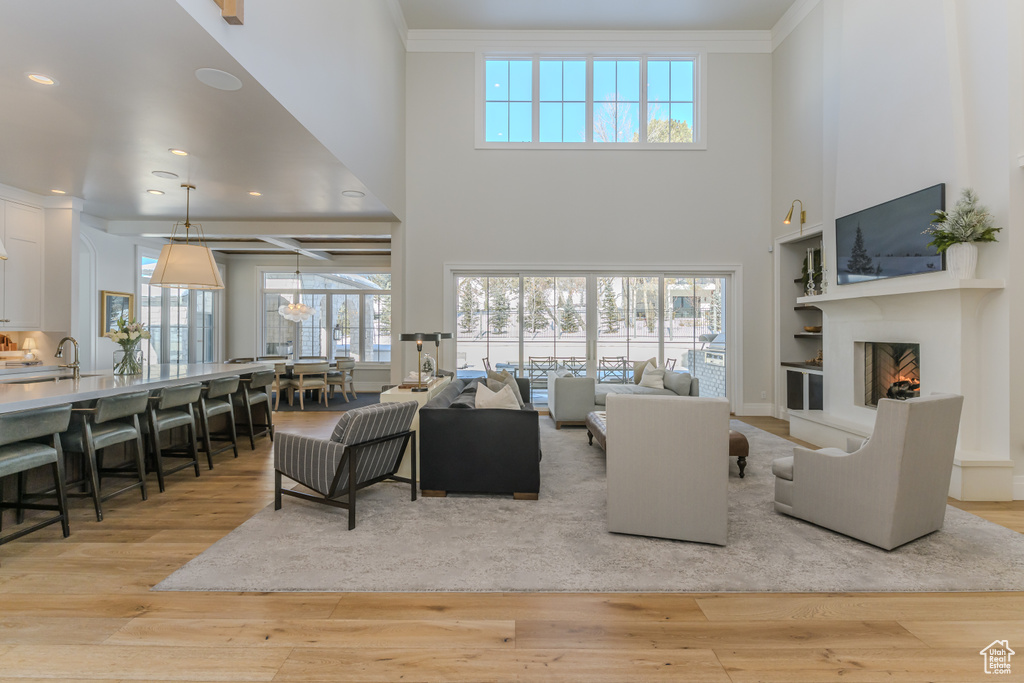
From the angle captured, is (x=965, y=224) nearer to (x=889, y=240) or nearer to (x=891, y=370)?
(x=889, y=240)

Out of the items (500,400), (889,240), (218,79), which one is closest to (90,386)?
(218,79)

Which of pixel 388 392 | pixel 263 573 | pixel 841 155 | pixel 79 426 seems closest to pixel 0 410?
pixel 79 426

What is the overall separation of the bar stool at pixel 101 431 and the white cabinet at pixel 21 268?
3080 mm

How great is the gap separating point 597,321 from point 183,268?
5250mm

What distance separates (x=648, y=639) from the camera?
2.02 metres

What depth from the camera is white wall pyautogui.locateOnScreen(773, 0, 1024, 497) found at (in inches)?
142

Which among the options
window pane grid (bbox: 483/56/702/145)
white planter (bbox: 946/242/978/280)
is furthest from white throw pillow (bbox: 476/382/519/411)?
window pane grid (bbox: 483/56/702/145)

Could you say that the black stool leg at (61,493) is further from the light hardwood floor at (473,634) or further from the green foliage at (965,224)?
the green foliage at (965,224)

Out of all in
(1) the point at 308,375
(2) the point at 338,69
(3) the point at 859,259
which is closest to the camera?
(2) the point at 338,69

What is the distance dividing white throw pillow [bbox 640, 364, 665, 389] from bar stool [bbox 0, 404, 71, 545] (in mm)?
5510

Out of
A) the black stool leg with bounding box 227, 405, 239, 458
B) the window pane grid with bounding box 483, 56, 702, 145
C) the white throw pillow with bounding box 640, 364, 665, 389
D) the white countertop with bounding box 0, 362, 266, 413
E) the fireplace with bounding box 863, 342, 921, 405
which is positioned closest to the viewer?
the white countertop with bounding box 0, 362, 266, 413

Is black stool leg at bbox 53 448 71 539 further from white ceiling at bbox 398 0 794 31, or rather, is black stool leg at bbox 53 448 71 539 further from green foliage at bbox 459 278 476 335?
white ceiling at bbox 398 0 794 31

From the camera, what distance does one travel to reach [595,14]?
696 centimetres

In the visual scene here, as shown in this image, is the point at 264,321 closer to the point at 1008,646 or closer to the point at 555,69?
the point at 555,69
